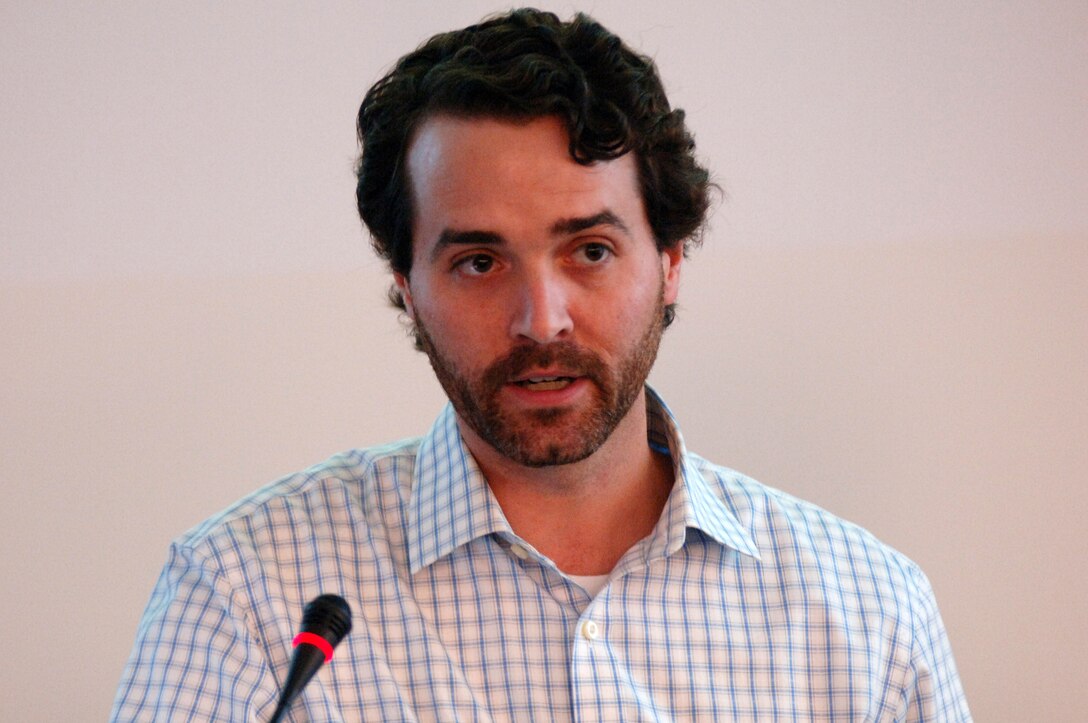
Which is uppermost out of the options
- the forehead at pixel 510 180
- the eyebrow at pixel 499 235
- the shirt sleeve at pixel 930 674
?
the forehead at pixel 510 180

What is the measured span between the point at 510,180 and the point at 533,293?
0.49 feet

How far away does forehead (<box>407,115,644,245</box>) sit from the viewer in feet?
5.41

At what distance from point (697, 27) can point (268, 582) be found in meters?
1.33

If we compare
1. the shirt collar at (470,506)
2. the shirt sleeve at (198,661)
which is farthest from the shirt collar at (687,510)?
the shirt sleeve at (198,661)

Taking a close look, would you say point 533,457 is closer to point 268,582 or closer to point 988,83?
point 268,582

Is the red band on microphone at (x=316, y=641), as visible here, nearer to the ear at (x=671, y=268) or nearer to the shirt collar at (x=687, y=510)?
the shirt collar at (x=687, y=510)

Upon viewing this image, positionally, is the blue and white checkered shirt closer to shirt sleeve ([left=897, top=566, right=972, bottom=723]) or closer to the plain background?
shirt sleeve ([left=897, top=566, right=972, bottom=723])

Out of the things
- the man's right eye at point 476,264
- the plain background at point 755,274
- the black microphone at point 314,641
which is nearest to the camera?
the black microphone at point 314,641

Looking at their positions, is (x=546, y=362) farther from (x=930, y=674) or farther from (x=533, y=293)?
(x=930, y=674)

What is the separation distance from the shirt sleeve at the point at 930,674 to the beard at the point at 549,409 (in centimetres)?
50

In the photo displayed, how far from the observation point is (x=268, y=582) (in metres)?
1.65

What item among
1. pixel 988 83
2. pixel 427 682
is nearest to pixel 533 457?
pixel 427 682

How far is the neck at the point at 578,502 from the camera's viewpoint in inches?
69.2

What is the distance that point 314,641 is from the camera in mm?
1176
